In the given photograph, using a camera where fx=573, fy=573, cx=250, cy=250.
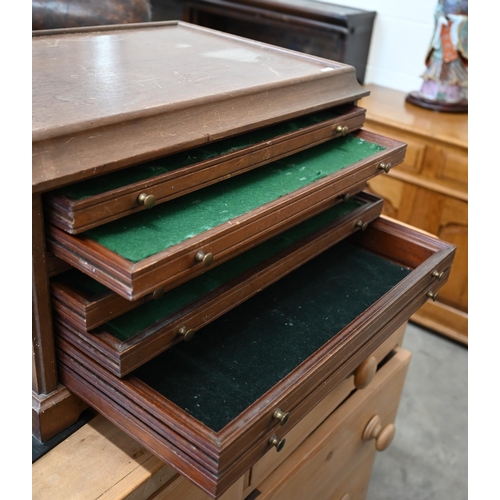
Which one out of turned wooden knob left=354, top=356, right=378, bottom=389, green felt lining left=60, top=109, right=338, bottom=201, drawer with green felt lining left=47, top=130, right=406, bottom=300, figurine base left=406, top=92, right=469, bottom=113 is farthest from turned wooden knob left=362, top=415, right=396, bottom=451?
figurine base left=406, top=92, right=469, bottom=113

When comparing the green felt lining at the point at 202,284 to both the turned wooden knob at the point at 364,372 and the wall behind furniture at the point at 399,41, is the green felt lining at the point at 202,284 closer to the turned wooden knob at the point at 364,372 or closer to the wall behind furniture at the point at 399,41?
the turned wooden knob at the point at 364,372

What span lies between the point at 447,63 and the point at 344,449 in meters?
1.31

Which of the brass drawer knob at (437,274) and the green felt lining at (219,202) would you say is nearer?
the green felt lining at (219,202)

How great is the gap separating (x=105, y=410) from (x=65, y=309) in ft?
0.40

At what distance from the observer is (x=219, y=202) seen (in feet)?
2.19

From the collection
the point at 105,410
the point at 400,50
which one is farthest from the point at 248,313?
the point at 400,50

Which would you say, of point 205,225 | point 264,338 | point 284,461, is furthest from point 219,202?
point 284,461

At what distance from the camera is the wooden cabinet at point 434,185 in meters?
1.69

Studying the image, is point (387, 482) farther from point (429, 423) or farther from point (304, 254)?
point (304, 254)

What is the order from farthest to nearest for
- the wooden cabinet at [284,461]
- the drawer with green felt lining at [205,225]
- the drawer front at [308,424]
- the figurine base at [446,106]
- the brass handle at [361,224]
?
the figurine base at [446,106], the brass handle at [361,224], the drawer front at [308,424], the wooden cabinet at [284,461], the drawer with green felt lining at [205,225]

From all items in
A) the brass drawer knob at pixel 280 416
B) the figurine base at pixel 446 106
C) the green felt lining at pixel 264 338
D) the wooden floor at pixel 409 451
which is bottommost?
the wooden floor at pixel 409 451

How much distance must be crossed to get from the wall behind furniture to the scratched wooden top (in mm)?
1236

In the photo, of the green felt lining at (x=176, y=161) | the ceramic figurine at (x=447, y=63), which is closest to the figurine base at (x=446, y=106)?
the ceramic figurine at (x=447, y=63)

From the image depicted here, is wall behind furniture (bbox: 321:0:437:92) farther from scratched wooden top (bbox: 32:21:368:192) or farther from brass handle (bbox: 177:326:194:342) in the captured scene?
brass handle (bbox: 177:326:194:342)
